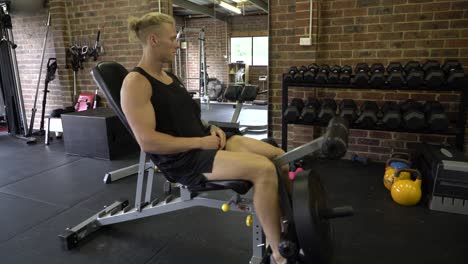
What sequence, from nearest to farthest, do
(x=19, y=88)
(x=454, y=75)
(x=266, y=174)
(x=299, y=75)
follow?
(x=266, y=174) < (x=454, y=75) < (x=299, y=75) < (x=19, y=88)

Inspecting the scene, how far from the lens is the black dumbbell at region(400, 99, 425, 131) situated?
8.35 feet

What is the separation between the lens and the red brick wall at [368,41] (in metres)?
2.86

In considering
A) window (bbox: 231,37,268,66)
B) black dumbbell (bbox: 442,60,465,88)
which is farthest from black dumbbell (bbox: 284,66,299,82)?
window (bbox: 231,37,268,66)

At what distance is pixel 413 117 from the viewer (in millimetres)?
2553

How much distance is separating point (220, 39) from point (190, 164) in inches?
328

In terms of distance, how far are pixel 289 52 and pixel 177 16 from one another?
6.73 m

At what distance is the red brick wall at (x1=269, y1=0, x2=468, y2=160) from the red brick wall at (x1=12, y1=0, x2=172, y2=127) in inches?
63.9

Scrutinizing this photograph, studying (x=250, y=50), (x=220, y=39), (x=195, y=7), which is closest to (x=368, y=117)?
(x=195, y=7)

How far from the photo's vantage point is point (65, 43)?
174 inches

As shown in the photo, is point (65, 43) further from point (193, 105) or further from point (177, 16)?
point (177, 16)

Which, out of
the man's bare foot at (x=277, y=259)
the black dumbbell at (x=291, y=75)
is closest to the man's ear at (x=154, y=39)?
the man's bare foot at (x=277, y=259)

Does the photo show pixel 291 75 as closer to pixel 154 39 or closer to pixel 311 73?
pixel 311 73

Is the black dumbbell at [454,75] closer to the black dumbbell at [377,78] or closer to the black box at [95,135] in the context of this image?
the black dumbbell at [377,78]

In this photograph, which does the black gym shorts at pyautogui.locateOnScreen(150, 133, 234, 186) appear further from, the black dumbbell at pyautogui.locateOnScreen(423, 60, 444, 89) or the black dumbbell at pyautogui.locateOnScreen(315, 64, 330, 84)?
the black dumbbell at pyautogui.locateOnScreen(423, 60, 444, 89)
